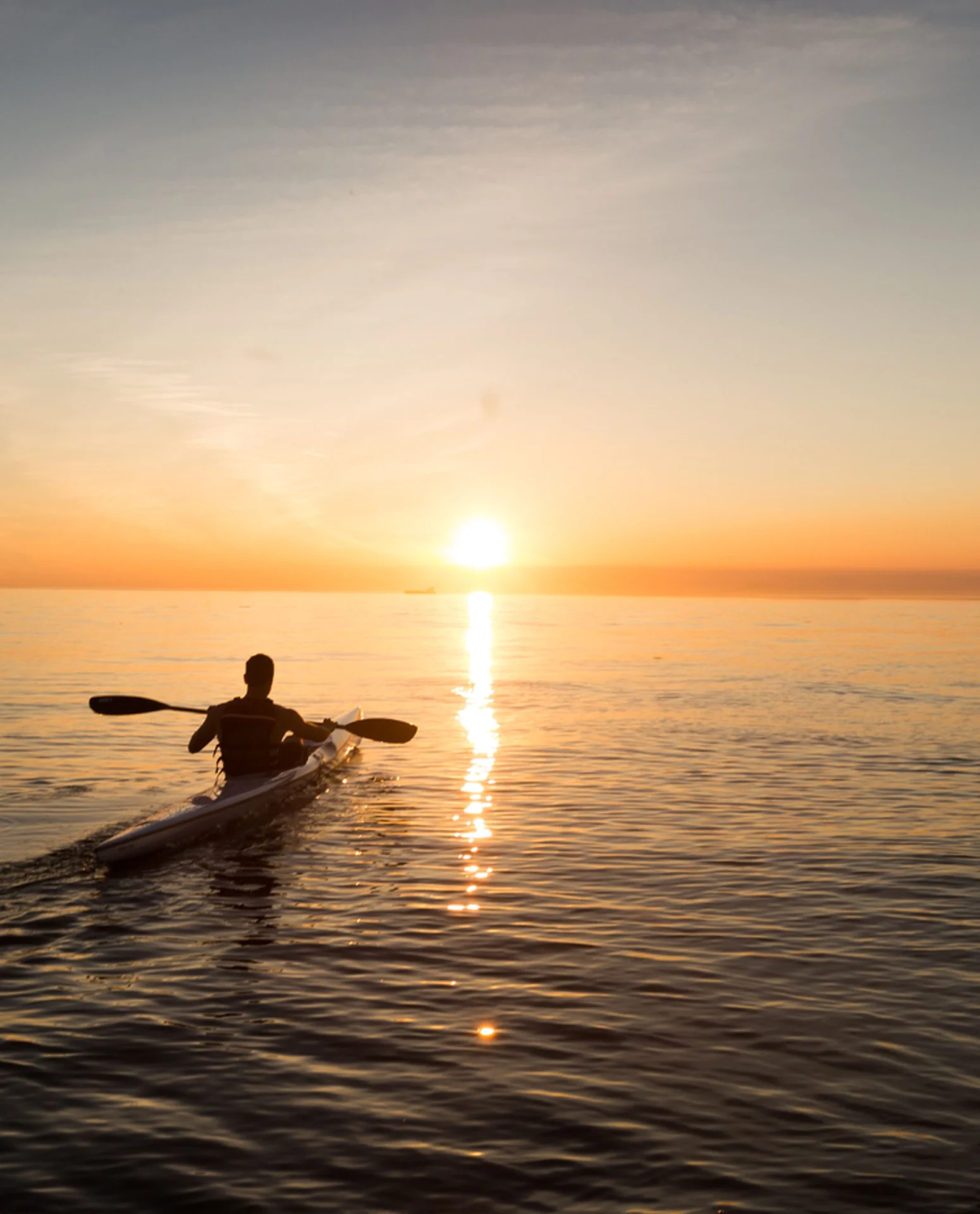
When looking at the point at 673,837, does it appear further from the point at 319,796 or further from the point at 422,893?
the point at 319,796

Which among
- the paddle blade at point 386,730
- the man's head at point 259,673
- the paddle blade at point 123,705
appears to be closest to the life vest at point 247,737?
the man's head at point 259,673

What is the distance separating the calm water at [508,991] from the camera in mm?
5836

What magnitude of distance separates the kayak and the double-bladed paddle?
1140 mm

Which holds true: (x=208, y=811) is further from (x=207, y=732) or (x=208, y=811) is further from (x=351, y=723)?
Answer: (x=351, y=723)

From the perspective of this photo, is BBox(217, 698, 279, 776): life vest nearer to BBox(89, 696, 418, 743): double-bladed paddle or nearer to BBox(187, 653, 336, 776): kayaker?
BBox(187, 653, 336, 776): kayaker

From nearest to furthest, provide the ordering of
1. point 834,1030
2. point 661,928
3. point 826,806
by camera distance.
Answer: point 834,1030, point 661,928, point 826,806

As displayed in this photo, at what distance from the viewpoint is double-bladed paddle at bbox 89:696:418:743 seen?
59.2 ft

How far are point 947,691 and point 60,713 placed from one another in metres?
28.8

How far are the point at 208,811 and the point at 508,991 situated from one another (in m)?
7.24

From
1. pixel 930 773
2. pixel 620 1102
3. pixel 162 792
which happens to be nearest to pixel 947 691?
pixel 930 773

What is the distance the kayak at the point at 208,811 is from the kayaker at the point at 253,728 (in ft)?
0.96

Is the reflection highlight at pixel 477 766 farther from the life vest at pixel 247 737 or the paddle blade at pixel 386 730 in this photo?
the life vest at pixel 247 737

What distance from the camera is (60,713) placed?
29.6 meters

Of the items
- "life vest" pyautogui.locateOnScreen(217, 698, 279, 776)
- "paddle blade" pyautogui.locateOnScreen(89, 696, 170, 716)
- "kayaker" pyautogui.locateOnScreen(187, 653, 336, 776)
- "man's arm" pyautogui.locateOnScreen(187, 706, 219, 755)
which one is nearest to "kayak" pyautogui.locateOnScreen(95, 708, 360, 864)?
"life vest" pyautogui.locateOnScreen(217, 698, 279, 776)
